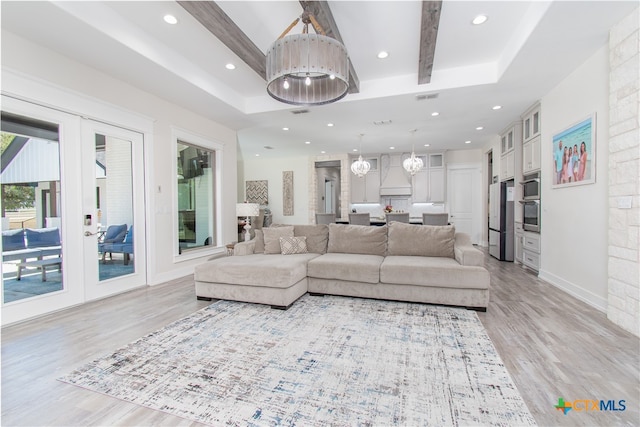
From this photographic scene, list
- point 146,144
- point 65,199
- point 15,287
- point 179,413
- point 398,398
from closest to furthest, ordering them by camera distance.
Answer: point 179,413
point 398,398
point 15,287
point 65,199
point 146,144

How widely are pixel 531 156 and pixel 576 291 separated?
237 cm

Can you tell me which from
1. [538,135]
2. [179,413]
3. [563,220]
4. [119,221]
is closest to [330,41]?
[179,413]

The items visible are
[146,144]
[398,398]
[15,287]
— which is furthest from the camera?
[146,144]

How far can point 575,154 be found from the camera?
3.52 m

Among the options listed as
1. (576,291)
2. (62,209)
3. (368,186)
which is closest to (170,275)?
(62,209)

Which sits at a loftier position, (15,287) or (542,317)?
(15,287)

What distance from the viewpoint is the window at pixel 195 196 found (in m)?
4.89

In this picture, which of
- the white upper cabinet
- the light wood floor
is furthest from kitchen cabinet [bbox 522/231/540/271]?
the white upper cabinet

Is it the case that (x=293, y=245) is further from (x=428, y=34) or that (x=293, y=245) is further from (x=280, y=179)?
(x=280, y=179)

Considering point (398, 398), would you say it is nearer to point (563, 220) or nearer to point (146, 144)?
point (563, 220)

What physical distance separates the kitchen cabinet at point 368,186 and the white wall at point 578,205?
4.94 meters

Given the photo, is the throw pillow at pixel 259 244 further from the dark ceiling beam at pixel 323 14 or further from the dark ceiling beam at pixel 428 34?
the dark ceiling beam at pixel 428 34

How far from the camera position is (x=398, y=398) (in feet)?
5.45

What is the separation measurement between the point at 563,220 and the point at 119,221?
5.98 m
